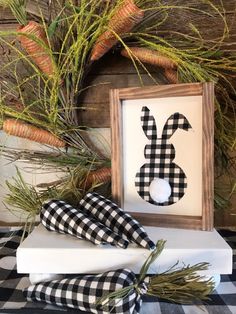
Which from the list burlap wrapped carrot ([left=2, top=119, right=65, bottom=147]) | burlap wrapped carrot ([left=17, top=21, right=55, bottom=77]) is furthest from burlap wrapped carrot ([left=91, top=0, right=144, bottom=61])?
burlap wrapped carrot ([left=2, top=119, right=65, bottom=147])

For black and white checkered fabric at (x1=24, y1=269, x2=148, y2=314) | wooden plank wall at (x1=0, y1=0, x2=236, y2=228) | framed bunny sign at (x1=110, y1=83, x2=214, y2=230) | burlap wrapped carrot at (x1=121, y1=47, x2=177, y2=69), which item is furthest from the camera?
wooden plank wall at (x1=0, y1=0, x2=236, y2=228)

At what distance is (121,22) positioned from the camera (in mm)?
654

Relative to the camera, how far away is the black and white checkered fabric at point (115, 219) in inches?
21.1

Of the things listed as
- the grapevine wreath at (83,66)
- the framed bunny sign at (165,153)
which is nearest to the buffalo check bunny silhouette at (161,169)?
the framed bunny sign at (165,153)

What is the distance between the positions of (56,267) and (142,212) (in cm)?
21

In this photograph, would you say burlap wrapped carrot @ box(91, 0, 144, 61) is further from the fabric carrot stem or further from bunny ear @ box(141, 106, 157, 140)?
the fabric carrot stem

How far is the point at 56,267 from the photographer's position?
540mm

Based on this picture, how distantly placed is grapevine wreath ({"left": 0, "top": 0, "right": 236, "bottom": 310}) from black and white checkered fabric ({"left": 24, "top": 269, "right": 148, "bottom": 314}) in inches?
8.5

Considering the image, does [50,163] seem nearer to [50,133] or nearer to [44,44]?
[50,133]

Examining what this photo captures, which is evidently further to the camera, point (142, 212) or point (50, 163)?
point (50, 163)

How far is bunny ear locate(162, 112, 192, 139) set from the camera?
643 millimetres

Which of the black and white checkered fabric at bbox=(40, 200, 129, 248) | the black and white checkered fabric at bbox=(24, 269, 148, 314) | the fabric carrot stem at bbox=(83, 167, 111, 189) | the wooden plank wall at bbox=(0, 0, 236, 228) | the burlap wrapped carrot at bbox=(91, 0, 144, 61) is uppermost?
the burlap wrapped carrot at bbox=(91, 0, 144, 61)

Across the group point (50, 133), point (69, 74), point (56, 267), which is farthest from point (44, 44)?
point (56, 267)

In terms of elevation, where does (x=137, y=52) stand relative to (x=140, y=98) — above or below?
above
